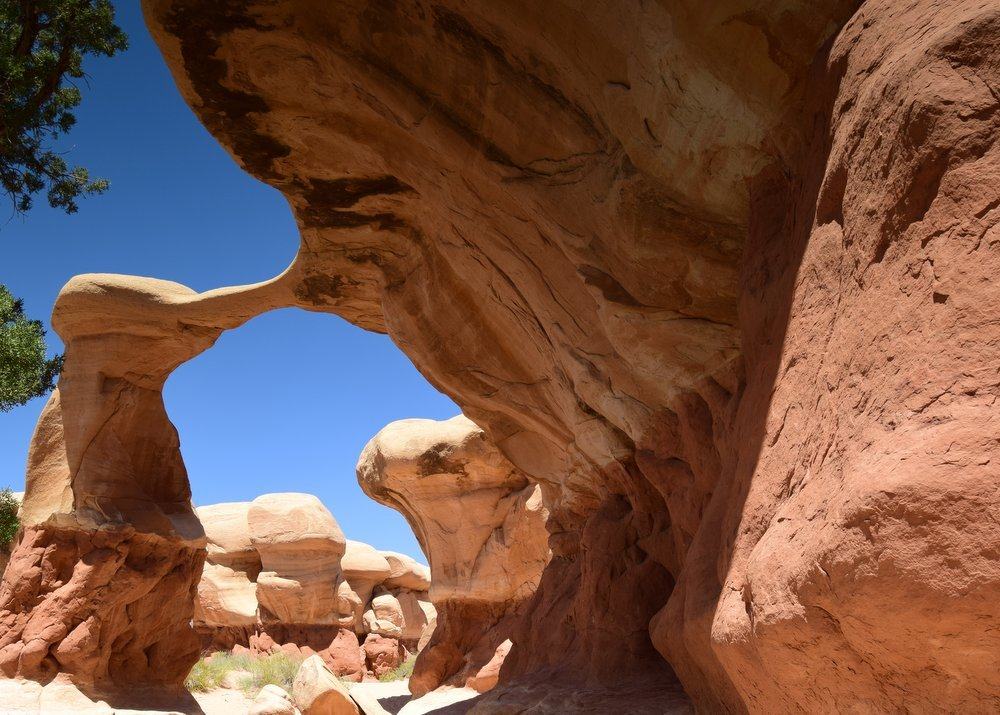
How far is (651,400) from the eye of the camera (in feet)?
20.3

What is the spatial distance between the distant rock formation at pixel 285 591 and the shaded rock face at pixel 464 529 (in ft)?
25.7

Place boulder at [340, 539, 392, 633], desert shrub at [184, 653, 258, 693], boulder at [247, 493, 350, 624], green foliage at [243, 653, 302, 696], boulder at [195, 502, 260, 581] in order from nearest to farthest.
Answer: desert shrub at [184, 653, 258, 693], green foliage at [243, 653, 302, 696], boulder at [247, 493, 350, 624], boulder at [195, 502, 260, 581], boulder at [340, 539, 392, 633]

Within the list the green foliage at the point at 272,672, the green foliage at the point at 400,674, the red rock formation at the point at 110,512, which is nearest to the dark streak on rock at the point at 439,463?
the red rock formation at the point at 110,512

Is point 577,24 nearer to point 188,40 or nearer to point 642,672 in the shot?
point 188,40

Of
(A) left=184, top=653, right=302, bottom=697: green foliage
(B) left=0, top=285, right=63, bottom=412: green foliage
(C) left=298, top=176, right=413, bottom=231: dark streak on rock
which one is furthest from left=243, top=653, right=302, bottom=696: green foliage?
(C) left=298, top=176, right=413, bottom=231: dark streak on rock

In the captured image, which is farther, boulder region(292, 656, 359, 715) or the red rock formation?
the red rock formation

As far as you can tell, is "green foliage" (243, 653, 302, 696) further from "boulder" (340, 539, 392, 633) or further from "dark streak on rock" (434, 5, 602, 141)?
"dark streak on rock" (434, 5, 602, 141)

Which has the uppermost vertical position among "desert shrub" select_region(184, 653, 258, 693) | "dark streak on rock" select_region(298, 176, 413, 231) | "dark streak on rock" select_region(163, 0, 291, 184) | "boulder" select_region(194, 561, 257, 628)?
"dark streak on rock" select_region(163, 0, 291, 184)

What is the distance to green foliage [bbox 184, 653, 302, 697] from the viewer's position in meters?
16.7

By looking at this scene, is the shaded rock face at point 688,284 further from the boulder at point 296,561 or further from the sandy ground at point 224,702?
the boulder at point 296,561

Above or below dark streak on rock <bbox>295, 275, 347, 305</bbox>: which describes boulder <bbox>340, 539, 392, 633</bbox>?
below

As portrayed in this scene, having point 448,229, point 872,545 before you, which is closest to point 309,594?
point 448,229

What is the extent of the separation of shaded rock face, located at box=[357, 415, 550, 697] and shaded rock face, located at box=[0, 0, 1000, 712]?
15.6 ft

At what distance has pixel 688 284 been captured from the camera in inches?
203
